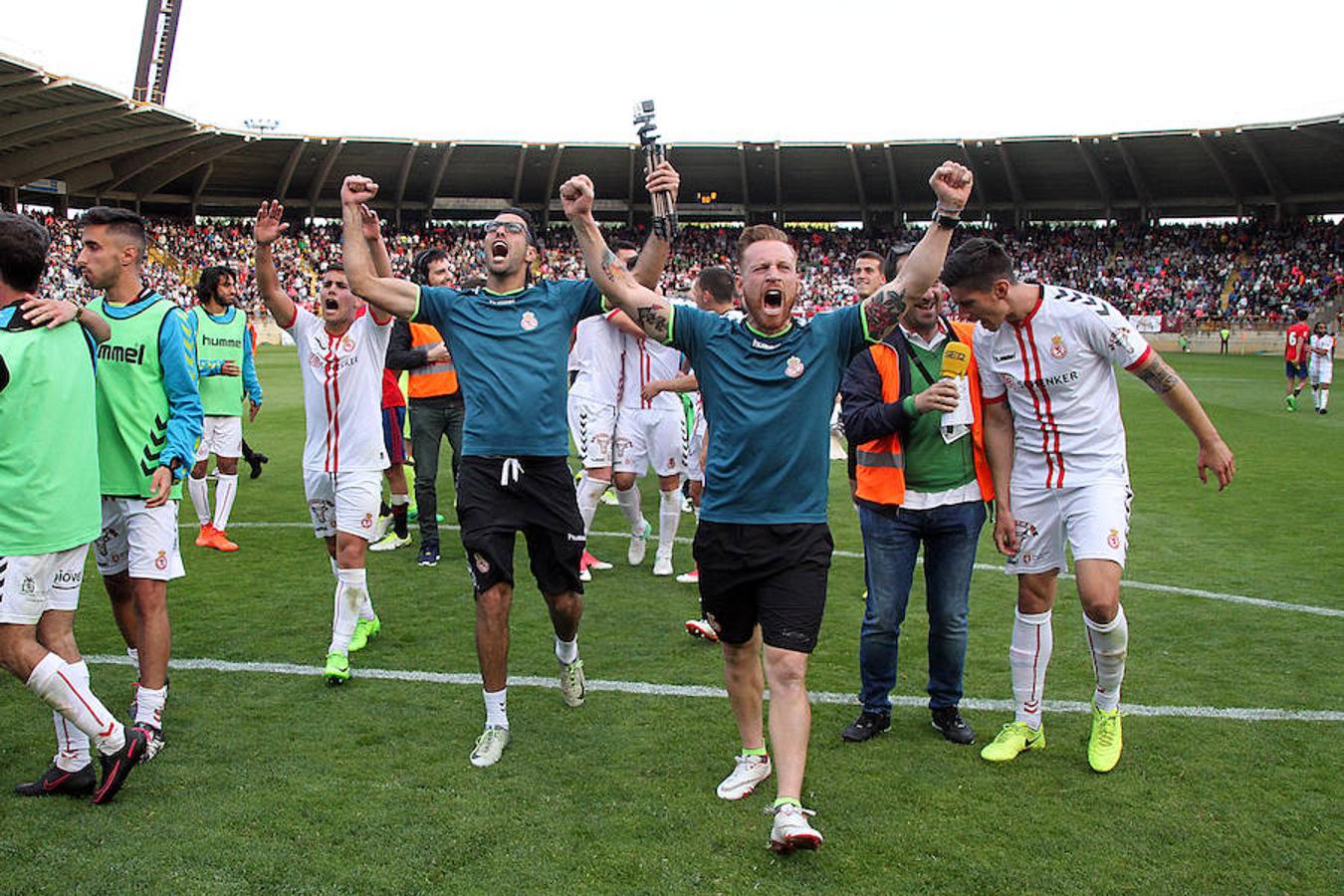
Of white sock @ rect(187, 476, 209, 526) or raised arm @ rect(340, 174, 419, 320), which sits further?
white sock @ rect(187, 476, 209, 526)

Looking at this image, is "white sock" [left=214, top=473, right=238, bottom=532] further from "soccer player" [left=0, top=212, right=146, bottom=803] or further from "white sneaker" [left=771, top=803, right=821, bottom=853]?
"white sneaker" [left=771, top=803, right=821, bottom=853]

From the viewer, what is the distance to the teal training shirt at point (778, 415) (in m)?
3.92

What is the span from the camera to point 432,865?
3588 millimetres

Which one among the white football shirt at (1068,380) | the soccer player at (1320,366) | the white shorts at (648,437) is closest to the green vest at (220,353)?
the white shorts at (648,437)

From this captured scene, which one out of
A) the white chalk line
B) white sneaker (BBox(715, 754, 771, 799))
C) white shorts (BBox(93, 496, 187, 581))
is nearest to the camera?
white sneaker (BBox(715, 754, 771, 799))

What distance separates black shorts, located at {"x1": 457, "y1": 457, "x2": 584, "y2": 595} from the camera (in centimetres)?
477

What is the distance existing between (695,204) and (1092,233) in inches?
820

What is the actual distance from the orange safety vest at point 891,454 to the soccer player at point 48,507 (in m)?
3.24

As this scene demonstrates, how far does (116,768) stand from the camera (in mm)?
4062

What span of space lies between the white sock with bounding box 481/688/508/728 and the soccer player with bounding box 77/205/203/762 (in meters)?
1.42

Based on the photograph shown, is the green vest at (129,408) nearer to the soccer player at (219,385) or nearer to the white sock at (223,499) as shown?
the soccer player at (219,385)

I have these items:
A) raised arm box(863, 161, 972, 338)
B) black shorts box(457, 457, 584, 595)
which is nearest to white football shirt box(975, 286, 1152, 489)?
raised arm box(863, 161, 972, 338)

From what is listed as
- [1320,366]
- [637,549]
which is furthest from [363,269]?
[1320,366]

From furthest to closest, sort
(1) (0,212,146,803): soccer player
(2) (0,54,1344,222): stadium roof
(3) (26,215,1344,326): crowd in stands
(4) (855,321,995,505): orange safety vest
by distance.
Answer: (3) (26,215,1344,326): crowd in stands
(2) (0,54,1344,222): stadium roof
(4) (855,321,995,505): orange safety vest
(1) (0,212,146,803): soccer player
